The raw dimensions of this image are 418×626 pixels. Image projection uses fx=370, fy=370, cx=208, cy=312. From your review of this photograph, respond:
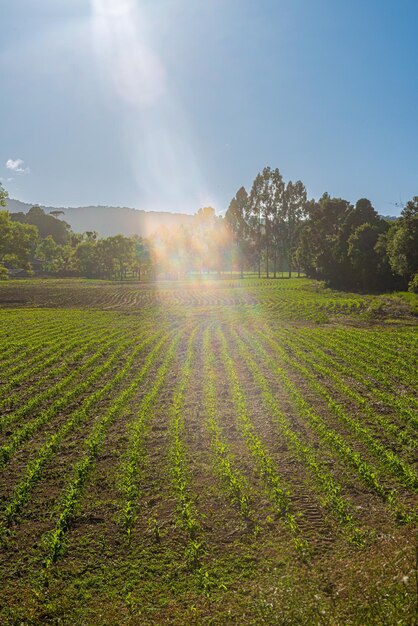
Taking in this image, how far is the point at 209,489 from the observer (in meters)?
10.7

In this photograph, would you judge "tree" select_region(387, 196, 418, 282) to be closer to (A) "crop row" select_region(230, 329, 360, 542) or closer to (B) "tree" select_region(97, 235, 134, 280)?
(A) "crop row" select_region(230, 329, 360, 542)

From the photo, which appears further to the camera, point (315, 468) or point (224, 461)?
point (224, 461)

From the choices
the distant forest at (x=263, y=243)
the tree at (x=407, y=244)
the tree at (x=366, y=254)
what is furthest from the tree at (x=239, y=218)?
the tree at (x=407, y=244)

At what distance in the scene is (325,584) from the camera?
7.26 m

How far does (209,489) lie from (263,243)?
10516cm

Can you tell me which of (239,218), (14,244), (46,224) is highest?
(46,224)

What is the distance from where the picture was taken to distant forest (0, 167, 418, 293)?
59.1m

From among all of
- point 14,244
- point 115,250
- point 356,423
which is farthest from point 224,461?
point 115,250

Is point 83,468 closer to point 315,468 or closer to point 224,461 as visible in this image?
point 224,461

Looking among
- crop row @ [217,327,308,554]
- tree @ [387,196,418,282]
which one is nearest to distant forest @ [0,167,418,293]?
tree @ [387,196,418,282]

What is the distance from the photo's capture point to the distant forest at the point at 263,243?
59.1 m

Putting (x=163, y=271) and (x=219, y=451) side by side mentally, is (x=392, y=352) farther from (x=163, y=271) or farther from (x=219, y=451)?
(x=163, y=271)

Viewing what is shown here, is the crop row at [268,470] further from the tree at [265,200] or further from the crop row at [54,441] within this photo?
the tree at [265,200]

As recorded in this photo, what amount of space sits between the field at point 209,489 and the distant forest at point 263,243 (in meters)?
38.4
